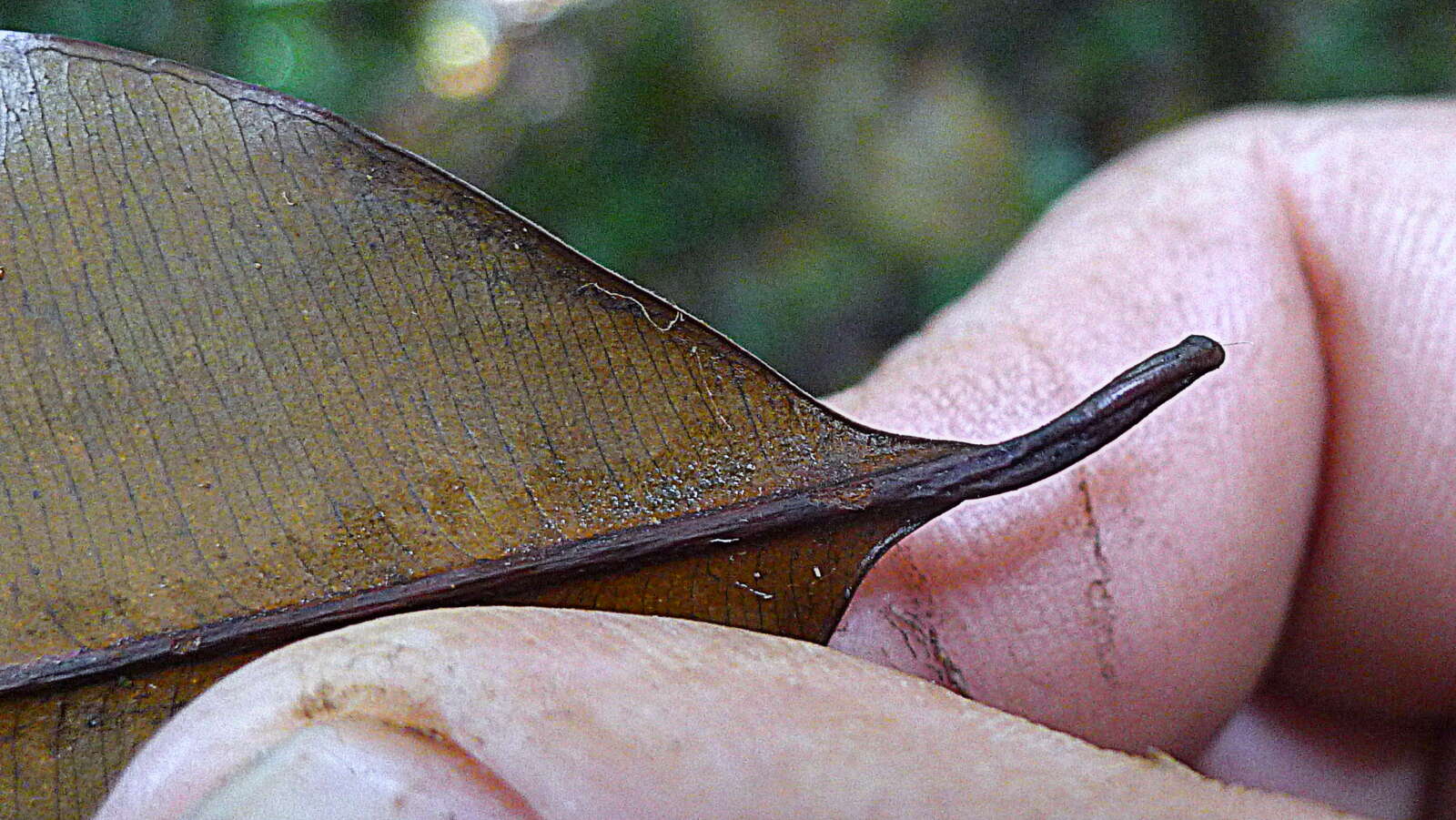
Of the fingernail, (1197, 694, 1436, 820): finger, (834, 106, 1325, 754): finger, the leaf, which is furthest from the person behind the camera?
(1197, 694, 1436, 820): finger

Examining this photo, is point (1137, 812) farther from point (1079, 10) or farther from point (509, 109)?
point (509, 109)

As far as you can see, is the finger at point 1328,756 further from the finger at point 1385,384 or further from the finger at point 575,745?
the finger at point 575,745

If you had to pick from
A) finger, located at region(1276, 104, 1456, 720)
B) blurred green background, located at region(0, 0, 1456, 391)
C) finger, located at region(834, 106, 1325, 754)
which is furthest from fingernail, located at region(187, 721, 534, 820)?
blurred green background, located at region(0, 0, 1456, 391)

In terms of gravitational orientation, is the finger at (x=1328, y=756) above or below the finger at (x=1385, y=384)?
below

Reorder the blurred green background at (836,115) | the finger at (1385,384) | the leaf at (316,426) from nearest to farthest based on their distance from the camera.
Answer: the leaf at (316,426) < the finger at (1385,384) < the blurred green background at (836,115)

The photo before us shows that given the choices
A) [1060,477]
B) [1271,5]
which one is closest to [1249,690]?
[1060,477]

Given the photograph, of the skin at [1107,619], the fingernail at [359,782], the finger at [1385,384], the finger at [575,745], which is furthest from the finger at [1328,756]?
the fingernail at [359,782]

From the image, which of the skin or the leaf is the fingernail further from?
the leaf

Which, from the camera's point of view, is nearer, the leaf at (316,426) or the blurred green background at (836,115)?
the leaf at (316,426)
